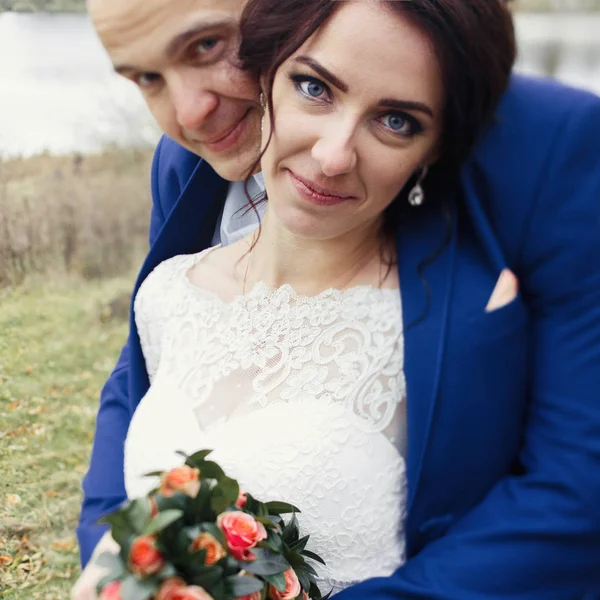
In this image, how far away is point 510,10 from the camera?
1.23 m

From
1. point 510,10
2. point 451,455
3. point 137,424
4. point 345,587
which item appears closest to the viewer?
point 510,10

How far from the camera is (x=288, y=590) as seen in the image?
1.13 meters

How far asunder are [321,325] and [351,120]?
0.48 metres

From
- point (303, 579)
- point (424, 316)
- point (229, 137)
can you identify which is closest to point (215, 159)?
point (229, 137)

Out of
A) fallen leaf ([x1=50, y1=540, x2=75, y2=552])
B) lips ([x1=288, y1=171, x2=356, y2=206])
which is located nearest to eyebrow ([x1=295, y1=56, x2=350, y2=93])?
lips ([x1=288, y1=171, x2=356, y2=206])

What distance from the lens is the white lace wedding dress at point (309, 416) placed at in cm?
141

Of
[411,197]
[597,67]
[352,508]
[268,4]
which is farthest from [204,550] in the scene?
[597,67]

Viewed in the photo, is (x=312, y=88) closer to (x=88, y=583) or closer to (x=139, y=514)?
→ (x=139, y=514)

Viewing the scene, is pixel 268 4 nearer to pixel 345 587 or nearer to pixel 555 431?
pixel 555 431

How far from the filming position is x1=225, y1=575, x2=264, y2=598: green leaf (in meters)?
1.04

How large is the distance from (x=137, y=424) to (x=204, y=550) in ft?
2.22

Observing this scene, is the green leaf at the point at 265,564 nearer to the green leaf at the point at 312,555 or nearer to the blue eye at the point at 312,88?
the green leaf at the point at 312,555

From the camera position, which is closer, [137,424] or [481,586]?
[481,586]

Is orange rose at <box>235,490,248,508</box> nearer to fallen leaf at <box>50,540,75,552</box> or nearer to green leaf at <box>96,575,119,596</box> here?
green leaf at <box>96,575,119,596</box>
